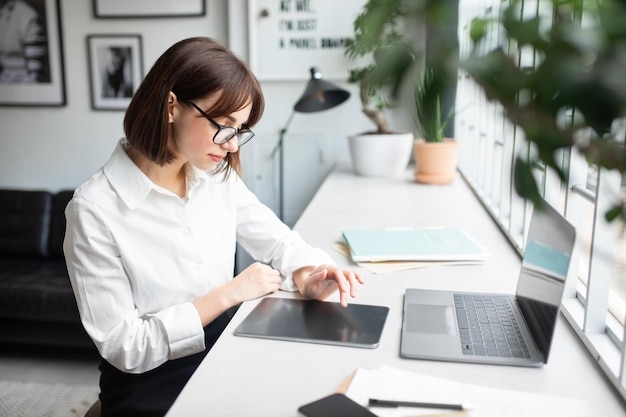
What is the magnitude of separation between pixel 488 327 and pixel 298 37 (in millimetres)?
2475

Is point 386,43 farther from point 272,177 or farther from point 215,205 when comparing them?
point 272,177

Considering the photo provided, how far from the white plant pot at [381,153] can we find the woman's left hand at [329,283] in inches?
60.0

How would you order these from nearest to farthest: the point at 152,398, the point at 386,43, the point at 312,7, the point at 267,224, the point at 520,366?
the point at 386,43 < the point at 520,366 < the point at 152,398 < the point at 267,224 < the point at 312,7

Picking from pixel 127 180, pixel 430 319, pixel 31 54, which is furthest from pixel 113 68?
pixel 430 319

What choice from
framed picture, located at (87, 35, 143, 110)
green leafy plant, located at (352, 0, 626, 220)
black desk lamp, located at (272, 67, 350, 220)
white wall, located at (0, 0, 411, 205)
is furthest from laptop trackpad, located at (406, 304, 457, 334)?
framed picture, located at (87, 35, 143, 110)

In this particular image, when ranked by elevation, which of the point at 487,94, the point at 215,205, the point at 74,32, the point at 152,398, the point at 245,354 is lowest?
the point at 152,398

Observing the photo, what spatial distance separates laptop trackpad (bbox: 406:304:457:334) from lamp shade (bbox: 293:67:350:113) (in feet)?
5.92

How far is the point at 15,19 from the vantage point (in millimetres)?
3482

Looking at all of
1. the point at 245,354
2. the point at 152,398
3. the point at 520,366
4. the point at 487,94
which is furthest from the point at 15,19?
the point at 487,94

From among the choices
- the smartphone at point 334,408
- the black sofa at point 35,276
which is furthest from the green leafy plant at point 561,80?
the black sofa at point 35,276

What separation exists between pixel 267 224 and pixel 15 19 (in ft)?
8.71

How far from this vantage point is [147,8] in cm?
336

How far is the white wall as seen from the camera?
11.1ft

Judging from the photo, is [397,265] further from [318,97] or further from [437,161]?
[318,97]
